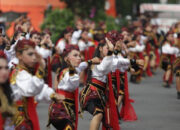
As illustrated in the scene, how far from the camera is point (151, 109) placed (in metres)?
12.3

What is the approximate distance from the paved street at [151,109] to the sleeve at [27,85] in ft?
12.9

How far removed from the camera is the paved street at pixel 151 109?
10.2 meters

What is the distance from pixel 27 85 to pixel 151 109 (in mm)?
6898

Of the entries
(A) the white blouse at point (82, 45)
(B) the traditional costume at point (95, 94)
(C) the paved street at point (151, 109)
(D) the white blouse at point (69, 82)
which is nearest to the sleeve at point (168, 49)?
(C) the paved street at point (151, 109)

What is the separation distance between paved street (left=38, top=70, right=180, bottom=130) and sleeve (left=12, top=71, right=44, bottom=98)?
3.93 metres

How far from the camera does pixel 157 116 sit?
11.3 metres

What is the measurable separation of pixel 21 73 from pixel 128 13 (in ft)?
136

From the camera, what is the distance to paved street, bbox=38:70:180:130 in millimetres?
10180

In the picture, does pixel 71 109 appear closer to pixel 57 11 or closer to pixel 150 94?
pixel 150 94

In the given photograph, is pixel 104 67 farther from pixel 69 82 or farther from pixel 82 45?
pixel 82 45

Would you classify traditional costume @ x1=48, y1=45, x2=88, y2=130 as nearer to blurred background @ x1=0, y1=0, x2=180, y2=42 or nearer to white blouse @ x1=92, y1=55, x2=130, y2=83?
white blouse @ x1=92, y1=55, x2=130, y2=83

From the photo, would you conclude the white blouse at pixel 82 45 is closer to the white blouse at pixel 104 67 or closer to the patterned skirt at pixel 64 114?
the white blouse at pixel 104 67

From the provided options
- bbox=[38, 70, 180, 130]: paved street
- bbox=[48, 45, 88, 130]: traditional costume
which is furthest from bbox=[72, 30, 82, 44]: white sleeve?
bbox=[48, 45, 88, 130]: traditional costume

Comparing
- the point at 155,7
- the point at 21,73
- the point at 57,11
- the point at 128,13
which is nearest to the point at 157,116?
the point at 21,73
